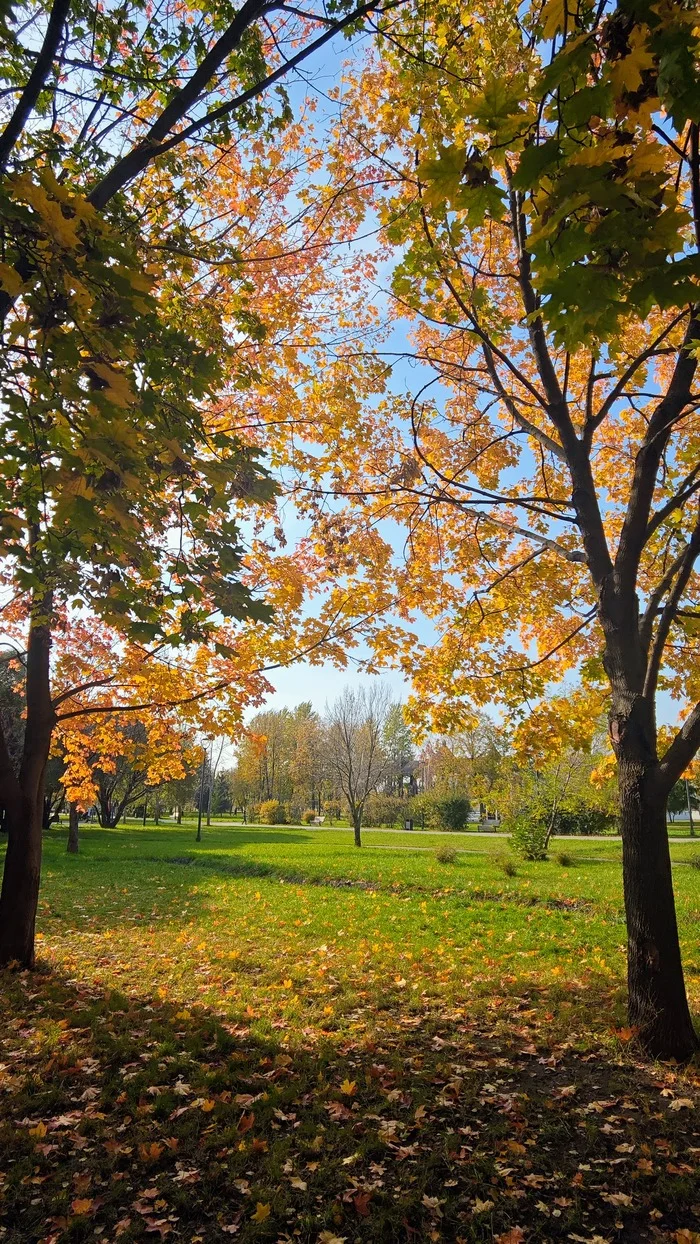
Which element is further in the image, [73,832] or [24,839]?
[73,832]

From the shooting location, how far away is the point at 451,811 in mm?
37000

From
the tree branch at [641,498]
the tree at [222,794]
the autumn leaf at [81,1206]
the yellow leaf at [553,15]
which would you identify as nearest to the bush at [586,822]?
the tree branch at [641,498]

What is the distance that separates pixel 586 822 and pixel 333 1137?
31.8m

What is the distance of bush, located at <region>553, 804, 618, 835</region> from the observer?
29969 mm

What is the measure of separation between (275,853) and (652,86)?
21.5 metres

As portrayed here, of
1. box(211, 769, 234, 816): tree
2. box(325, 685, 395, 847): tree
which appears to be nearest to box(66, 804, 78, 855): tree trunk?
box(325, 685, 395, 847): tree

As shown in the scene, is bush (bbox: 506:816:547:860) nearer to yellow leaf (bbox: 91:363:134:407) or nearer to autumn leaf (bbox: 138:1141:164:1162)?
autumn leaf (bbox: 138:1141:164:1162)

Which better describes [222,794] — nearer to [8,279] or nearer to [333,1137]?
[333,1137]

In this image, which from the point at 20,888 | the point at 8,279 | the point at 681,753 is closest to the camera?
the point at 8,279

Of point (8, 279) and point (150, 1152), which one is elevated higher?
point (8, 279)

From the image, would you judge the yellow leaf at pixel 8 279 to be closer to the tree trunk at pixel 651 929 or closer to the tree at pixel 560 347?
the tree at pixel 560 347

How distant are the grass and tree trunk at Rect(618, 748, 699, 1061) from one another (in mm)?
252

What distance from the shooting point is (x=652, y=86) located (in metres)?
1.84

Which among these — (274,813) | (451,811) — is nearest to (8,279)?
(451,811)
